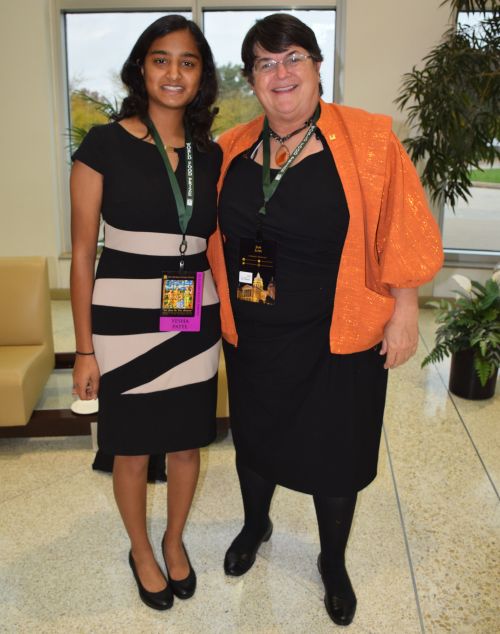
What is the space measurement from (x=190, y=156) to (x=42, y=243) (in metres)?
4.89

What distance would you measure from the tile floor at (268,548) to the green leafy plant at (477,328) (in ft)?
1.52

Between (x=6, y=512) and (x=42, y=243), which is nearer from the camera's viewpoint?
(x=6, y=512)

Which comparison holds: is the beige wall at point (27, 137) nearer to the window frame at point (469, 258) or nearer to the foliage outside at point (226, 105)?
the foliage outside at point (226, 105)

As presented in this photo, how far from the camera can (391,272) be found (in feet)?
5.71

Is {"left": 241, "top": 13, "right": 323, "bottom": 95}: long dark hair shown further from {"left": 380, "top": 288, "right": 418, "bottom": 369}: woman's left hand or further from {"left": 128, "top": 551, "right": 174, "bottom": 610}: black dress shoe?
{"left": 128, "top": 551, "right": 174, "bottom": 610}: black dress shoe

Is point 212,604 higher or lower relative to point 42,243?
lower

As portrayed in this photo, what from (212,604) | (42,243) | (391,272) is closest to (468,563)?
(212,604)

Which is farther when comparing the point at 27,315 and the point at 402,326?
the point at 27,315

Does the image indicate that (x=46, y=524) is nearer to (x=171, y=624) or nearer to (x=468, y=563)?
(x=171, y=624)

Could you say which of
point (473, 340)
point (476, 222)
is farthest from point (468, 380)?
point (476, 222)

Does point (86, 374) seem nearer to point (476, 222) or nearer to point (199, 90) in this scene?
point (199, 90)

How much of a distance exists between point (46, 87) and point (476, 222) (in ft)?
14.5

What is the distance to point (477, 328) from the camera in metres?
3.67

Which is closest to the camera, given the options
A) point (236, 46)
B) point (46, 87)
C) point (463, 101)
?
point (463, 101)
